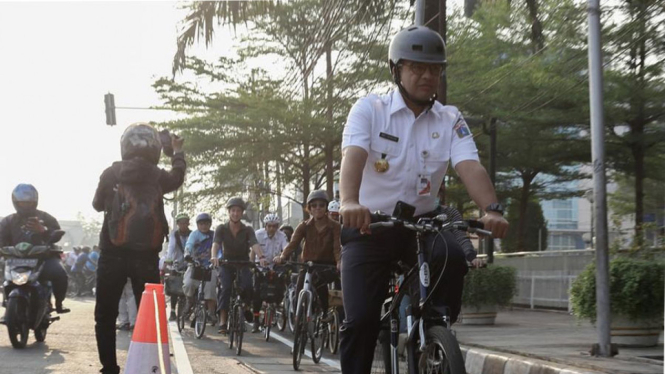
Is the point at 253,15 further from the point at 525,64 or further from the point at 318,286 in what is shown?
the point at 525,64

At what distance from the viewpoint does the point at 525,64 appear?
76.0 ft

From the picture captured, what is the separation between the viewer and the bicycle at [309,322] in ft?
34.9

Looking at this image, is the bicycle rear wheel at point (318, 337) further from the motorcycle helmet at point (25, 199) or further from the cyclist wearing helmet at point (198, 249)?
the cyclist wearing helmet at point (198, 249)

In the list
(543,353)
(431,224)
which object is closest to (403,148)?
(431,224)

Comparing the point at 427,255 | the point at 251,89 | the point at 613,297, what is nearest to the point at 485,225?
the point at 427,255

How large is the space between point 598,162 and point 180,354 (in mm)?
4587

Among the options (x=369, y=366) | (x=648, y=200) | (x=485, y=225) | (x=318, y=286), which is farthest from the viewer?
(x=648, y=200)

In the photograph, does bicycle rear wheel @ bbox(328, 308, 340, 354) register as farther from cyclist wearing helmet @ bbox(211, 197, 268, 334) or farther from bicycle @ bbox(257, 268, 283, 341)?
bicycle @ bbox(257, 268, 283, 341)

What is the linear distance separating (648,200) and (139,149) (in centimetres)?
2848

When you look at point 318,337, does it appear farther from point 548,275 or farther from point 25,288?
point 548,275

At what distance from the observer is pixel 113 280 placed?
6875 mm

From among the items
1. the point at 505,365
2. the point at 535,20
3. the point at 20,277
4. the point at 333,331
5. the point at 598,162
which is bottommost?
the point at 505,365

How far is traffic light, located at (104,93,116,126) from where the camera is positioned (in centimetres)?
2893

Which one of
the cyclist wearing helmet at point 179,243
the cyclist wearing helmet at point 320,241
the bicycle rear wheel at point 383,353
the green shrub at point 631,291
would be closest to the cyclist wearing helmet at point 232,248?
the cyclist wearing helmet at point 320,241
